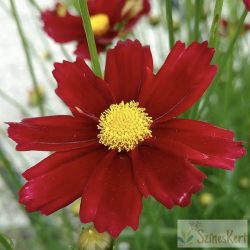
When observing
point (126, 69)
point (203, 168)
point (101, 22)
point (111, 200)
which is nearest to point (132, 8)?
point (101, 22)

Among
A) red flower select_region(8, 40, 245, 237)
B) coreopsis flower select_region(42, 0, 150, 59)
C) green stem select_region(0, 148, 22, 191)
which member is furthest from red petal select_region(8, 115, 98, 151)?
coreopsis flower select_region(42, 0, 150, 59)

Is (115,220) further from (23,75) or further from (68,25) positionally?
(23,75)

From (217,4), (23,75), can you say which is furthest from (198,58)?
(23,75)

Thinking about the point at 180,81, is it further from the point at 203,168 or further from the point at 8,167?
the point at 203,168

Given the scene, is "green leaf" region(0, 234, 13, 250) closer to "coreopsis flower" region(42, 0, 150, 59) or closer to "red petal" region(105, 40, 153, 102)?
"red petal" region(105, 40, 153, 102)

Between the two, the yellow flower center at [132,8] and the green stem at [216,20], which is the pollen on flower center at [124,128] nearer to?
the green stem at [216,20]

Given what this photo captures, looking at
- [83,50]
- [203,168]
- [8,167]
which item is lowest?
[203,168]
